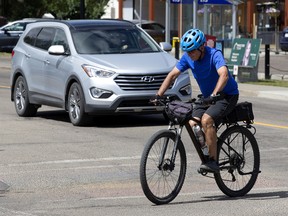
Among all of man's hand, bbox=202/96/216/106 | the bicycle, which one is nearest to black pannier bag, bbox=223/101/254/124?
the bicycle

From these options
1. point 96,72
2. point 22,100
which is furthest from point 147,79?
point 22,100

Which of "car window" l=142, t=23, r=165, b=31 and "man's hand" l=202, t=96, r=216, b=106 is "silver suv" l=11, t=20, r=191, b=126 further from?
"car window" l=142, t=23, r=165, b=31

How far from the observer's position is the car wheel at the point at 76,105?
1537cm

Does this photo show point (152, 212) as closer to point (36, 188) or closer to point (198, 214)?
point (198, 214)

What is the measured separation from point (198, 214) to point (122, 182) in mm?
1980

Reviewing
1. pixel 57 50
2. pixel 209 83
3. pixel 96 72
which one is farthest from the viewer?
pixel 57 50

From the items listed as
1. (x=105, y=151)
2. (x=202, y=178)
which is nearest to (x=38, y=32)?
(x=105, y=151)

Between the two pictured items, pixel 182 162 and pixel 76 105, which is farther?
pixel 76 105

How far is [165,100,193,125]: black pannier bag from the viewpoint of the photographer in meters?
8.84

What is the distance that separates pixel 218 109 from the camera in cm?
898

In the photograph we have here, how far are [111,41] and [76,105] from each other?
4.78 ft

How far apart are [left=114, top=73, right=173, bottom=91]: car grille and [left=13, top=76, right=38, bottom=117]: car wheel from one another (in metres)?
2.83

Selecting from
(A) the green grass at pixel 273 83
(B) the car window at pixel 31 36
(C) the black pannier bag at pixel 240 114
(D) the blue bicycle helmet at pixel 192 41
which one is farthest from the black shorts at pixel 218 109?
(A) the green grass at pixel 273 83

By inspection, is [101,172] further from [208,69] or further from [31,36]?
[31,36]
